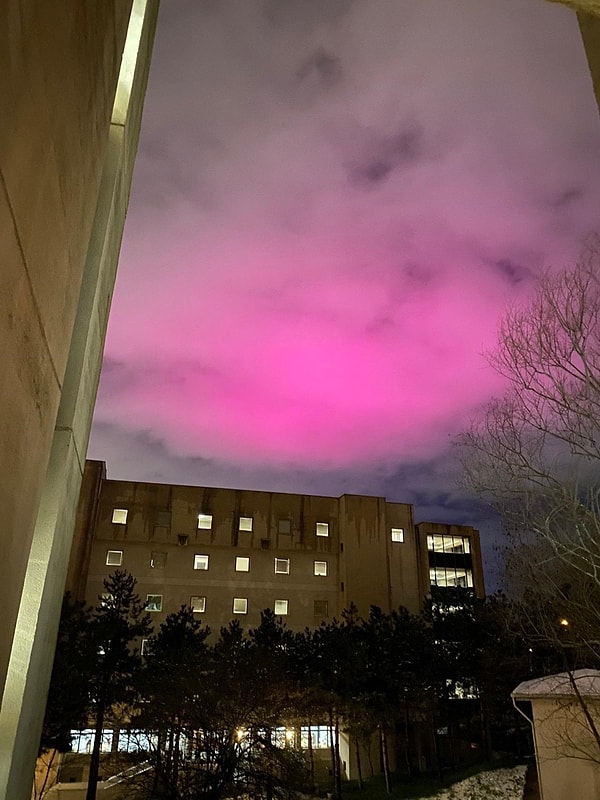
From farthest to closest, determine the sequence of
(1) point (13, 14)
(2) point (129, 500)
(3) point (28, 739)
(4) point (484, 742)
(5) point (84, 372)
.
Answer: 1. (2) point (129, 500)
2. (4) point (484, 742)
3. (5) point (84, 372)
4. (3) point (28, 739)
5. (1) point (13, 14)

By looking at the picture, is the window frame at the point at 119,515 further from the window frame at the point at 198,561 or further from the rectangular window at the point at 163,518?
the window frame at the point at 198,561

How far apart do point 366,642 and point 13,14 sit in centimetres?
2652

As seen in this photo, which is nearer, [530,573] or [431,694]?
[530,573]

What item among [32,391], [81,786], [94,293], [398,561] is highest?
[398,561]

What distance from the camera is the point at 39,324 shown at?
2.04 meters

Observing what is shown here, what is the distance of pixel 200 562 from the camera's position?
3092 cm

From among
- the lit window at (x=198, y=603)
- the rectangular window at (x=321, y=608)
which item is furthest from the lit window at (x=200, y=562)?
the rectangular window at (x=321, y=608)

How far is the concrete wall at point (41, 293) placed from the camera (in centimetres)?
168

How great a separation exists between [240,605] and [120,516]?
7359mm

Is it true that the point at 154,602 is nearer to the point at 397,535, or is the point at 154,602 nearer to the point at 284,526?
the point at 284,526

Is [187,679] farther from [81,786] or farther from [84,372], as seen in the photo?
[84,372]

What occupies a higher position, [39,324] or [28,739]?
[39,324]

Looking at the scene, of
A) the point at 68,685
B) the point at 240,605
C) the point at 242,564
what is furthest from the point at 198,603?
the point at 68,685

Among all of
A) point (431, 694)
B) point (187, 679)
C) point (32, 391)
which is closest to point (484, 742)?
point (431, 694)
